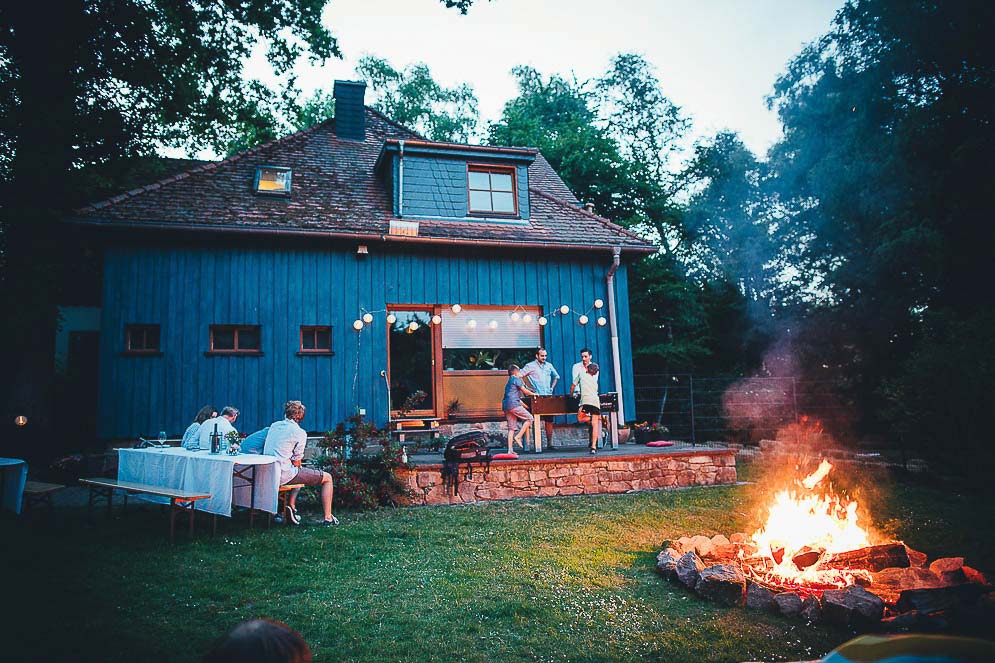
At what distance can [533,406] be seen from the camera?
10.6 meters

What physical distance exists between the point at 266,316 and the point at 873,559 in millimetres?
10115

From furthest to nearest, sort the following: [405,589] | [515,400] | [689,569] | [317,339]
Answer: [317,339], [515,400], [689,569], [405,589]

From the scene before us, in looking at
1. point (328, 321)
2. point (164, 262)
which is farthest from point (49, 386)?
point (328, 321)

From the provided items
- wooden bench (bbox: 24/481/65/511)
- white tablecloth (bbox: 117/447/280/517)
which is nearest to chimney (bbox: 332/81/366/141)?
white tablecloth (bbox: 117/447/280/517)

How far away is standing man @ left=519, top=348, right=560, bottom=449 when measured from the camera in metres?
11.3

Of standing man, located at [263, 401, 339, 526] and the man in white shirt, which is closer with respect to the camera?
standing man, located at [263, 401, 339, 526]

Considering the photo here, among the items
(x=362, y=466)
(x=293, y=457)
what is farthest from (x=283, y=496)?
(x=362, y=466)

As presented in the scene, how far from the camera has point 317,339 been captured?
11953 mm

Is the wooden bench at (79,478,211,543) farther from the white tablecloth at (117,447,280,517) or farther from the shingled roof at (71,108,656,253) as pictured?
the shingled roof at (71,108,656,253)

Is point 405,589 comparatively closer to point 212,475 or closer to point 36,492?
point 212,475

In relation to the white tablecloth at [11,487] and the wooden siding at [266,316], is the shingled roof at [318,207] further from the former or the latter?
the white tablecloth at [11,487]

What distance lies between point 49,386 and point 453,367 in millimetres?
8194

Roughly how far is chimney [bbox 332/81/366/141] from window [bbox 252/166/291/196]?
2.66m

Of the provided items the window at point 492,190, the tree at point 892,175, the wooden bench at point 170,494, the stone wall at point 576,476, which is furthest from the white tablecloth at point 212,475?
the tree at point 892,175
